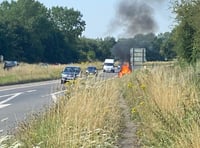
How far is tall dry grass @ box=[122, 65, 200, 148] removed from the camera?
9.05 m

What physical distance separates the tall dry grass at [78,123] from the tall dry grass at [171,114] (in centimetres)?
69

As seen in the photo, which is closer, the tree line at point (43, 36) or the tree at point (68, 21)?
the tree line at point (43, 36)

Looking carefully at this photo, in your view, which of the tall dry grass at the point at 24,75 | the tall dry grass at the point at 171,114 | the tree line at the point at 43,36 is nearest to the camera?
the tall dry grass at the point at 171,114

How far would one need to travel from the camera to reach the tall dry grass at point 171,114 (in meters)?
9.05

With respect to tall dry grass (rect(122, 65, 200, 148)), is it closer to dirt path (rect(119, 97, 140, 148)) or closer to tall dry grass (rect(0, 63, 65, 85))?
dirt path (rect(119, 97, 140, 148))

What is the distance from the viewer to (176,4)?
30.0 metres

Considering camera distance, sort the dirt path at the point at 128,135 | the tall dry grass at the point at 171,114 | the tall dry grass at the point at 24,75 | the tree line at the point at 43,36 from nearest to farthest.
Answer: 1. the tall dry grass at the point at 171,114
2. the dirt path at the point at 128,135
3. the tall dry grass at the point at 24,75
4. the tree line at the point at 43,36

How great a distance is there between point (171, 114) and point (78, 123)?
1733mm

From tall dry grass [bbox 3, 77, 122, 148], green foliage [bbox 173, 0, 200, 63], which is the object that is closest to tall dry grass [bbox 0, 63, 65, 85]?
green foliage [bbox 173, 0, 200, 63]

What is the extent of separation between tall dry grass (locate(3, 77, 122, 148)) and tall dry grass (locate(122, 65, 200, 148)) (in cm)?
69

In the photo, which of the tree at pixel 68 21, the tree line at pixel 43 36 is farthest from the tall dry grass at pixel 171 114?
the tree at pixel 68 21

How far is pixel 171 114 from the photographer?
1133 centimetres

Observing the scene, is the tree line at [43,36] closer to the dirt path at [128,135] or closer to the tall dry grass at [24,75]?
the tall dry grass at [24,75]

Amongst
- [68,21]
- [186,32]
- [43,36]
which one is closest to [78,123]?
[186,32]
